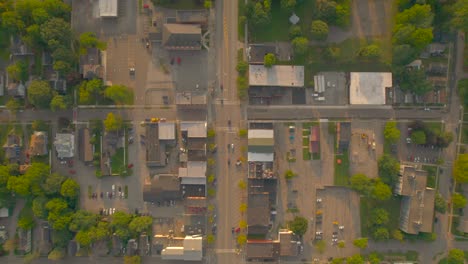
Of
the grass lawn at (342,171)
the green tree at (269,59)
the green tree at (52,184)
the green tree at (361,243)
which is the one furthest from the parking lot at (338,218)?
the green tree at (52,184)

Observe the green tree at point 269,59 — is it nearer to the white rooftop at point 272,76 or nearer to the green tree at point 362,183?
the white rooftop at point 272,76

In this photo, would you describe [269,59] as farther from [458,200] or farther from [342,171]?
[458,200]

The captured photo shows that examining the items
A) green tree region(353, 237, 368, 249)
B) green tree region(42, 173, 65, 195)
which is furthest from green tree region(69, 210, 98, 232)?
green tree region(353, 237, 368, 249)

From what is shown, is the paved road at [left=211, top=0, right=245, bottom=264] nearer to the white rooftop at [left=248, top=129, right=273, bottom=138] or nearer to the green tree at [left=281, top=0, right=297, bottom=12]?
the white rooftop at [left=248, top=129, right=273, bottom=138]

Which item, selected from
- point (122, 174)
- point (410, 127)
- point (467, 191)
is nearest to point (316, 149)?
point (410, 127)

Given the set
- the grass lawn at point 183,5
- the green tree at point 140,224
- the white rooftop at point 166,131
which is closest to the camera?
the green tree at point 140,224

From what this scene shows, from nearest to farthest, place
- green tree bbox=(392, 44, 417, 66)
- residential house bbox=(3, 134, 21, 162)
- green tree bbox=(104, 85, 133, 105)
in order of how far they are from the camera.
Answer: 1. green tree bbox=(392, 44, 417, 66)
2. green tree bbox=(104, 85, 133, 105)
3. residential house bbox=(3, 134, 21, 162)
